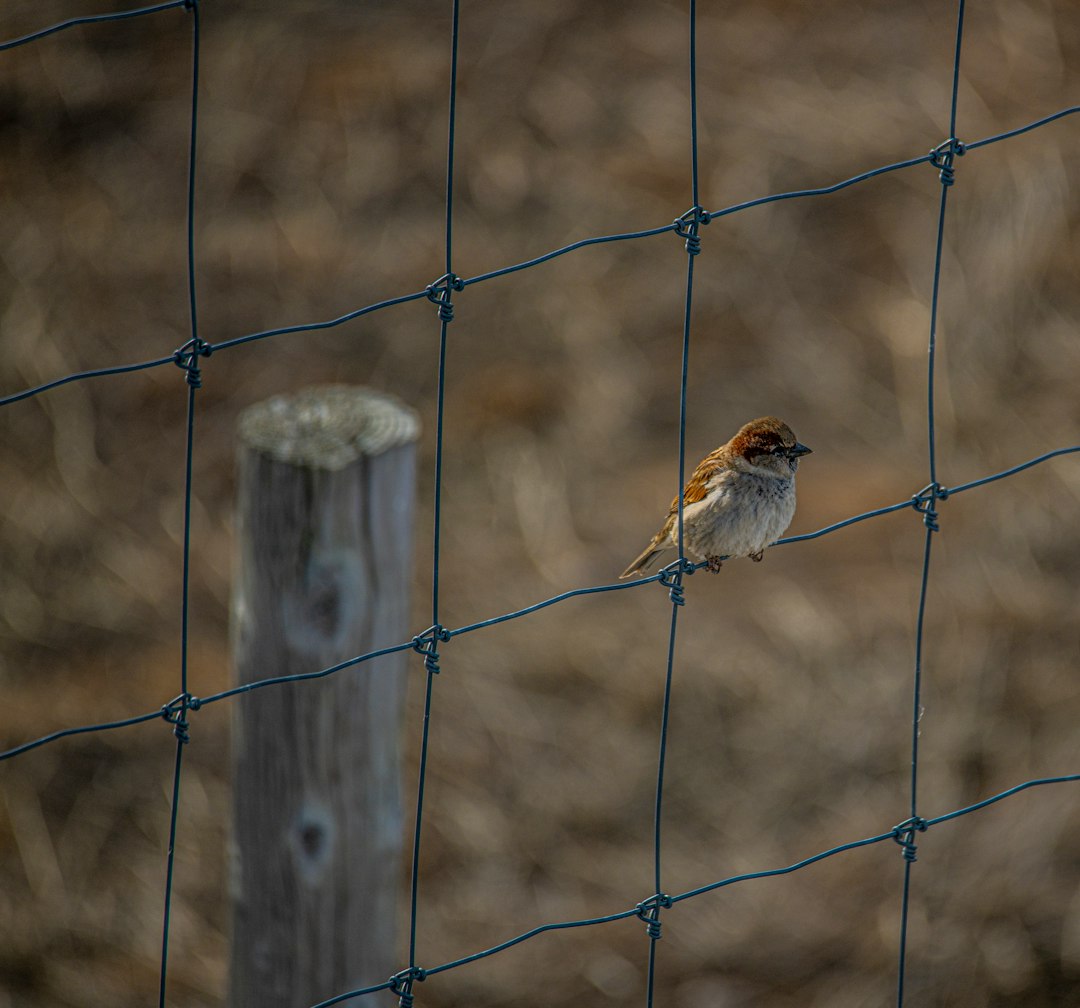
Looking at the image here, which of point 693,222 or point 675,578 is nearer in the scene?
point 693,222

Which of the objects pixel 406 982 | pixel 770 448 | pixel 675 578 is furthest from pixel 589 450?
pixel 406 982

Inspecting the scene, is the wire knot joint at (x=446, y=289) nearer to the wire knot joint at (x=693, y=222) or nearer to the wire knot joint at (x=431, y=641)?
the wire knot joint at (x=693, y=222)

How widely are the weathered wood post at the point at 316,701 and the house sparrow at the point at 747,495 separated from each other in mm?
1102

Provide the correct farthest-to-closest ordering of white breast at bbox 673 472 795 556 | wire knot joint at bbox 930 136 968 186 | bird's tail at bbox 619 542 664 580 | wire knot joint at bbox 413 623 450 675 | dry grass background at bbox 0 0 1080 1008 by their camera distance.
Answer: dry grass background at bbox 0 0 1080 1008 < bird's tail at bbox 619 542 664 580 < white breast at bbox 673 472 795 556 < wire knot joint at bbox 930 136 968 186 < wire knot joint at bbox 413 623 450 675

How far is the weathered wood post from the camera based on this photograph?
2783 mm

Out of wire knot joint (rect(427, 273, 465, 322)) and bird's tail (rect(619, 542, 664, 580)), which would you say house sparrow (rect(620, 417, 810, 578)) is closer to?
bird's tail (rect(619, 542, 664, 580))

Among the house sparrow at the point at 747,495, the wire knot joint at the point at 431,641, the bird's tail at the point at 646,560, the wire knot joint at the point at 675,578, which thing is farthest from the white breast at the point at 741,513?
the wire knot joint at the point at 431,641

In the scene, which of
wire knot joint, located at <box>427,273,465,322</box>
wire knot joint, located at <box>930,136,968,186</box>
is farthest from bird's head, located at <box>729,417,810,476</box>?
wire knot joint, located at <box>427,273,465,322</box>

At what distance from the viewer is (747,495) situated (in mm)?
3793

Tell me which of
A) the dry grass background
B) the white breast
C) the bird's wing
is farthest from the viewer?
the dry grass background

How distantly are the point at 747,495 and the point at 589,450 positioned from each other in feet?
9.80

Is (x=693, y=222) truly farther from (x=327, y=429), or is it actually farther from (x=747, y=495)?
(x=747, y=495)

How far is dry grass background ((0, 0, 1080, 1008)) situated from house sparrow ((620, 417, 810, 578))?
5.38 feet

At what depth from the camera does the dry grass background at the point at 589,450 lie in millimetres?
4984
